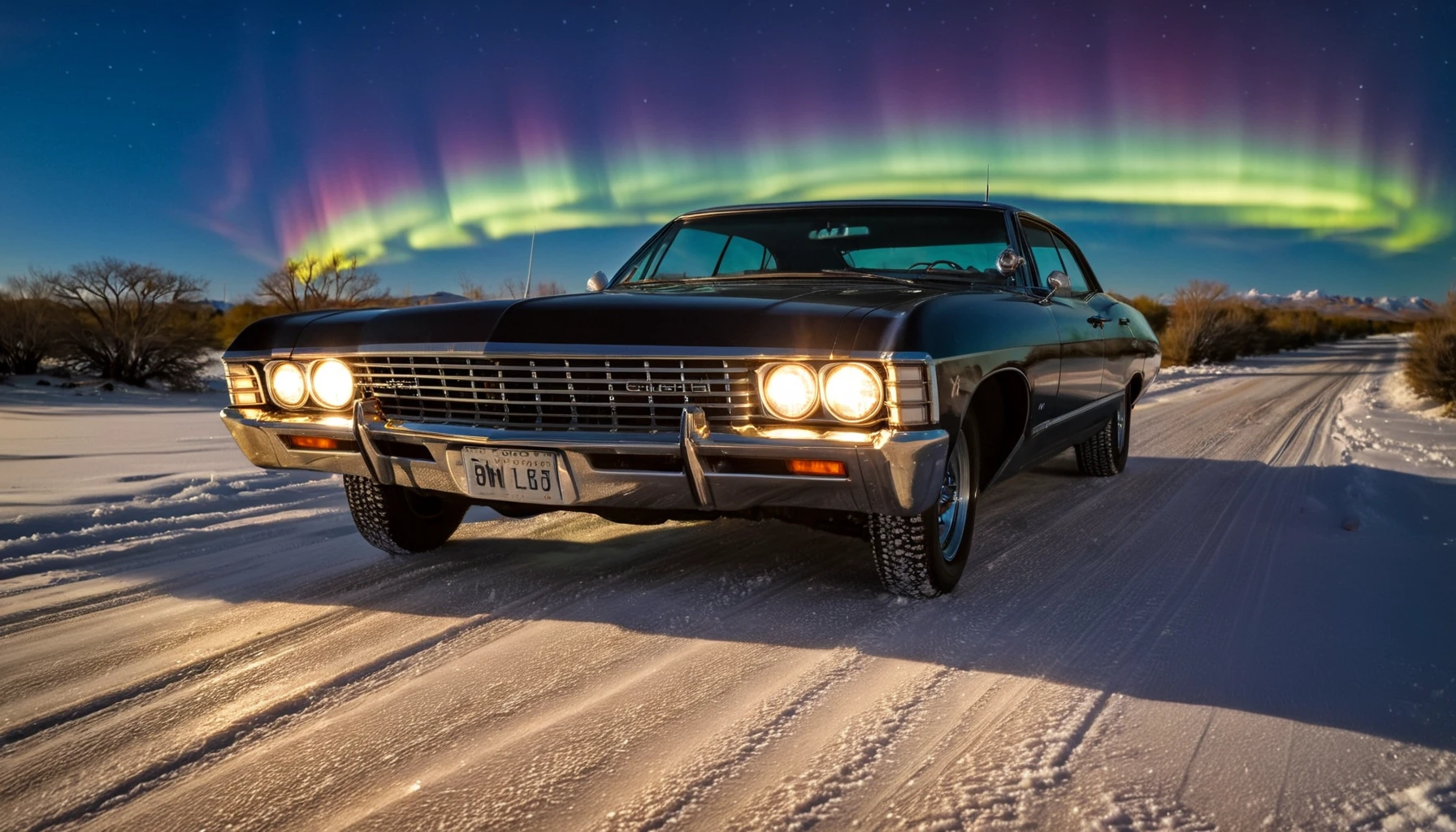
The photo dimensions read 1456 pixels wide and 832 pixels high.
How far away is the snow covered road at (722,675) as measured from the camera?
6.16 ft

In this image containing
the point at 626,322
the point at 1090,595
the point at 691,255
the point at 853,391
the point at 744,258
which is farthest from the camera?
the point at 691,255

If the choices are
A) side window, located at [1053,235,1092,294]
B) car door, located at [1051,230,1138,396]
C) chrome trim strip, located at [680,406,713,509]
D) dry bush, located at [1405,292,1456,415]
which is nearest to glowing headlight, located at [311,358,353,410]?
chrome trim strip, located at [680,406,713,509]

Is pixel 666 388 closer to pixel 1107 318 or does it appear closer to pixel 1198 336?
pixel 1107 318

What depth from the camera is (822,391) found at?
2.72m

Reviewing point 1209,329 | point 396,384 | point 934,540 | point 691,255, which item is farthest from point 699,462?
point 1209,329

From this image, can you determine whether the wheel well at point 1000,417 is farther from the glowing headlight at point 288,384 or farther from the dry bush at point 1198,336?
the dry bush at point 1198,336

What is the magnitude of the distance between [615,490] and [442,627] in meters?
0.69

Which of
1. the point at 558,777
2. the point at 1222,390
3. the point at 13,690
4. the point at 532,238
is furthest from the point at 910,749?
the point at 1222,390

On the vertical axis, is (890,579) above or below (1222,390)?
above

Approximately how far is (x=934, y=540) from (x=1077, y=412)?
5.97ft

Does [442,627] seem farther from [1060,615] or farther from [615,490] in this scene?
[1060,615]

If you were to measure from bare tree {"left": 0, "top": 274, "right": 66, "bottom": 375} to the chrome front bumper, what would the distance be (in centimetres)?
2051

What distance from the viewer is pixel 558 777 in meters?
1.96

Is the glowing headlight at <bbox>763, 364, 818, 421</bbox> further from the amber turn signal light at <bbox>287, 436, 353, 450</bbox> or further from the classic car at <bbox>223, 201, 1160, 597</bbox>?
the amber turn signal light at <bbox>287, 436, 353, 450</bbox>
